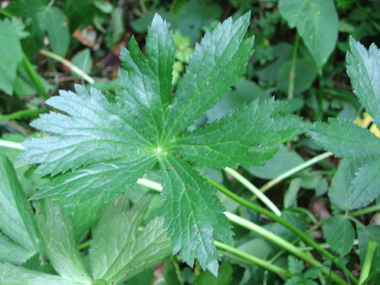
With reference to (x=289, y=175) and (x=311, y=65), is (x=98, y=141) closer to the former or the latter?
(x=289, y=175)

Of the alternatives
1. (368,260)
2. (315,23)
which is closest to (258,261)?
(368,260)

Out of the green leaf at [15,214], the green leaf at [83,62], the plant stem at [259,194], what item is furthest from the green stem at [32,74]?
the plant stem at [259,194]

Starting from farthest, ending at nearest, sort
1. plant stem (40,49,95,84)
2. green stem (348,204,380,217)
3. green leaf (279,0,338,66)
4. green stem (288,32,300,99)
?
plant stem (40,49,95,84), green stem (288,32,300,99), green leaf (279,0,338,66), green stem (348,204,380,217)

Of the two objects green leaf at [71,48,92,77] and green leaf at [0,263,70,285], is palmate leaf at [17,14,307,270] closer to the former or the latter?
green leaf at [0,263,70,285]

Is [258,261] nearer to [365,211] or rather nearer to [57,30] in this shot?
[365,211]

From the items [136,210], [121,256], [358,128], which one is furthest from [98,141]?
[358,128]

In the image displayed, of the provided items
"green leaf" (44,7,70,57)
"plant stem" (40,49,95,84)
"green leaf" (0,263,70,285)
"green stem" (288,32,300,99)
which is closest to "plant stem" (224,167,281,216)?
"green stem" (288,32,300,99)

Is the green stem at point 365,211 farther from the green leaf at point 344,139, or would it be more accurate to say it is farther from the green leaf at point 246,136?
the green leaf at point 246,136
